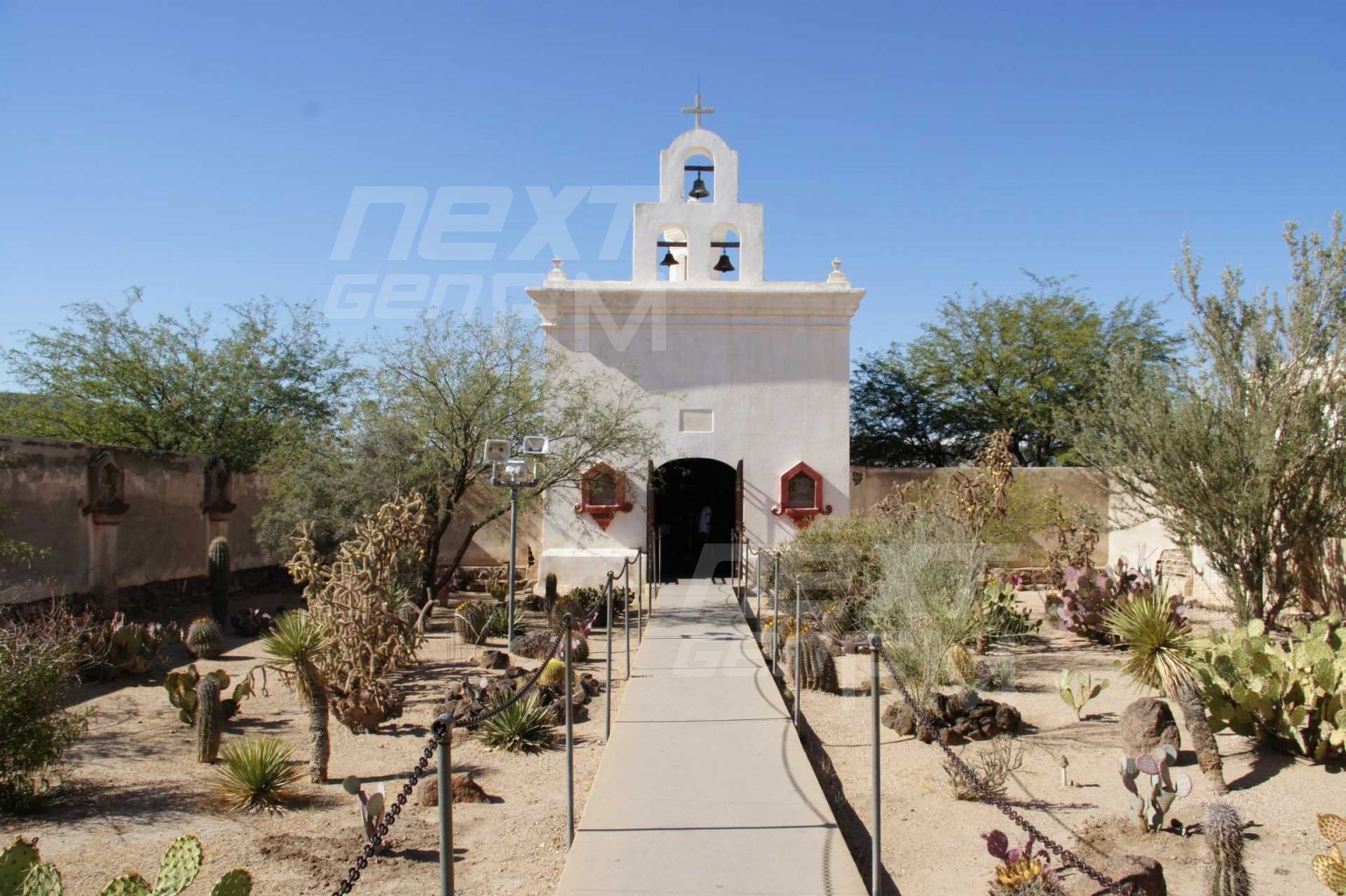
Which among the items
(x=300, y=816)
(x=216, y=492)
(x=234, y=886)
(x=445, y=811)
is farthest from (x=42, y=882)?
(x=216, y=492)

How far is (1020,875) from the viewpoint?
4.80 m

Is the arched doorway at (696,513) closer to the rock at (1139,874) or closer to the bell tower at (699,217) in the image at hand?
the bell tower at (699,217)

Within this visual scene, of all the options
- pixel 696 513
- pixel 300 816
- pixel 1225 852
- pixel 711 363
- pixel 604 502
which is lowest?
pixel 300 816

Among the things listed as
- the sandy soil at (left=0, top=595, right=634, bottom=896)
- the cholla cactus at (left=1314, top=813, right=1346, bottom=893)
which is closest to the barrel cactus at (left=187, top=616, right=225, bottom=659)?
the sandy soil at (left=0, top=595, right=634, bottom=896)

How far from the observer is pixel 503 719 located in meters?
7.92

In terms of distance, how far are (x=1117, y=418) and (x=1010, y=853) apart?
28.5 ft

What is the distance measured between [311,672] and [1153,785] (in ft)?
19.4

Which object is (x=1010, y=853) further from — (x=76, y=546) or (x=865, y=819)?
(x=76, y=546)

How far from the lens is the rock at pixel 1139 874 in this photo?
4.68m

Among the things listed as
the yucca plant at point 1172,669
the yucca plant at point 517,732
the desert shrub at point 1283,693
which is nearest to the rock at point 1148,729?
the yucca plant at point 1172,669

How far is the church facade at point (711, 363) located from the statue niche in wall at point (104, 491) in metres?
6.48

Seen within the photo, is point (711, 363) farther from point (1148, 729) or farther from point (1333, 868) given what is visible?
point (1333, 868)

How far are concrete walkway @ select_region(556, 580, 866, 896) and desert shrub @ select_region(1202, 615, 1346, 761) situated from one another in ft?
11.1

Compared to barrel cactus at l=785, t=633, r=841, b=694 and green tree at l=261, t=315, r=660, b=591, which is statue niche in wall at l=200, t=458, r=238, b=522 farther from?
barrel cactus at l=785, t=633, r=841, b=694
